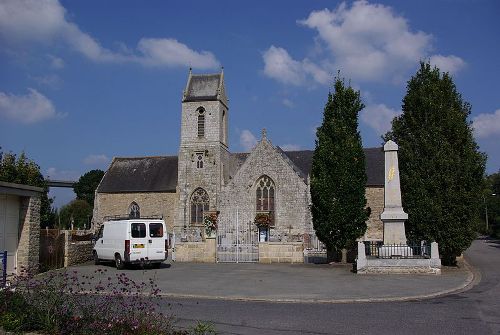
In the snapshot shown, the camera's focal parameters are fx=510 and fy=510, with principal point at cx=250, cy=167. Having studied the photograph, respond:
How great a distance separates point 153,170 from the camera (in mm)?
52531

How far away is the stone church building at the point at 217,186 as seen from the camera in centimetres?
3850

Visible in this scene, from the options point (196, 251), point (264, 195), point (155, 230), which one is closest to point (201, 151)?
point (264, 195)

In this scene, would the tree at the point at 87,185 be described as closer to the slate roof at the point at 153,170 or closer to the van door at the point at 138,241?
the slate roof at the point at 153,170

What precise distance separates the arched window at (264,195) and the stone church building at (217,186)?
3.0 inches

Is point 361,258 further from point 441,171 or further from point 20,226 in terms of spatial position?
point 20,226

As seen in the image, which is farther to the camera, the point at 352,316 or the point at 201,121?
the point at 201,121

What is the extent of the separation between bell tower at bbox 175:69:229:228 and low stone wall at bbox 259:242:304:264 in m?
21.0

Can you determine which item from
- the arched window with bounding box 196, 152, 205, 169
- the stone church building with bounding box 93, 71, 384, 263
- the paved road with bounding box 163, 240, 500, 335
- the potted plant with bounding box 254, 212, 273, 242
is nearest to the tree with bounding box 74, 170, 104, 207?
the stone church building with bounding box 93, 71, 384, 263

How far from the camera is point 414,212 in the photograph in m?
23.2

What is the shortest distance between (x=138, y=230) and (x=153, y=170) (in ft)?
104


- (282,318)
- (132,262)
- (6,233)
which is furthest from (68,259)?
(282,318)

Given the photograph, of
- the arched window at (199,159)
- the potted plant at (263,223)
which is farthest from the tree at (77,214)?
the potted plant at (263,223)

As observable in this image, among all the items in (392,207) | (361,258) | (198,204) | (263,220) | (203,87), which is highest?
(203,87)

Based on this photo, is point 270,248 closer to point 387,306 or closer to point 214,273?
point 214,273
